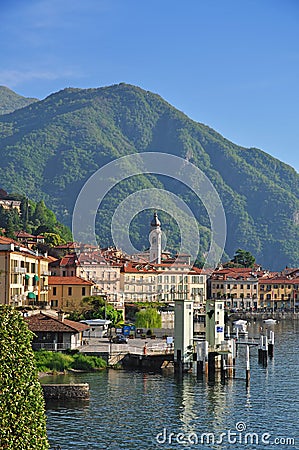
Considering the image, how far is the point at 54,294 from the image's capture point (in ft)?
226

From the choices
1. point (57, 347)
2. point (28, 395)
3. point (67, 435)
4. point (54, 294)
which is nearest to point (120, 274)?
point (54, 294)

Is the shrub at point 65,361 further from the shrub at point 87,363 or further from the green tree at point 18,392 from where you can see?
the green tree at point 18,392

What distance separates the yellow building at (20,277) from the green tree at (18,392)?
124 feet

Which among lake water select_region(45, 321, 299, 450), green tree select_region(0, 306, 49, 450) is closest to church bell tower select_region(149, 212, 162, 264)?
lake water select_region(45, 321, 299, 450)

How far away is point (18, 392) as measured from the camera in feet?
46.8

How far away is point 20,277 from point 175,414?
98.9 ft

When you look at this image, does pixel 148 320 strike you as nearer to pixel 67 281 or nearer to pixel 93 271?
pixel 67 281

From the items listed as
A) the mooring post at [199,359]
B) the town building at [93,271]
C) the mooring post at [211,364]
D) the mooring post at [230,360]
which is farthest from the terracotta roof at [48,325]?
the town building at [93,271]

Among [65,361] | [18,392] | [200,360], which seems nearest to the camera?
[18,392]

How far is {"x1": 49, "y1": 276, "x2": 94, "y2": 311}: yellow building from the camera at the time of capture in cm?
6869

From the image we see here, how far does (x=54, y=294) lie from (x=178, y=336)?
29.6 m

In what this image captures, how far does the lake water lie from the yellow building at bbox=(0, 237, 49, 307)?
55.1ft

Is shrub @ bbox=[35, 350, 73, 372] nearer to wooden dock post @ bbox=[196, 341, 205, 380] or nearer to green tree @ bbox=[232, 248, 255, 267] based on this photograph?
wooden dock post @ bbox=[196, 341, 205, 380]

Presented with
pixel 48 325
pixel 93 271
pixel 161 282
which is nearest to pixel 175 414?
pixel 48 325
